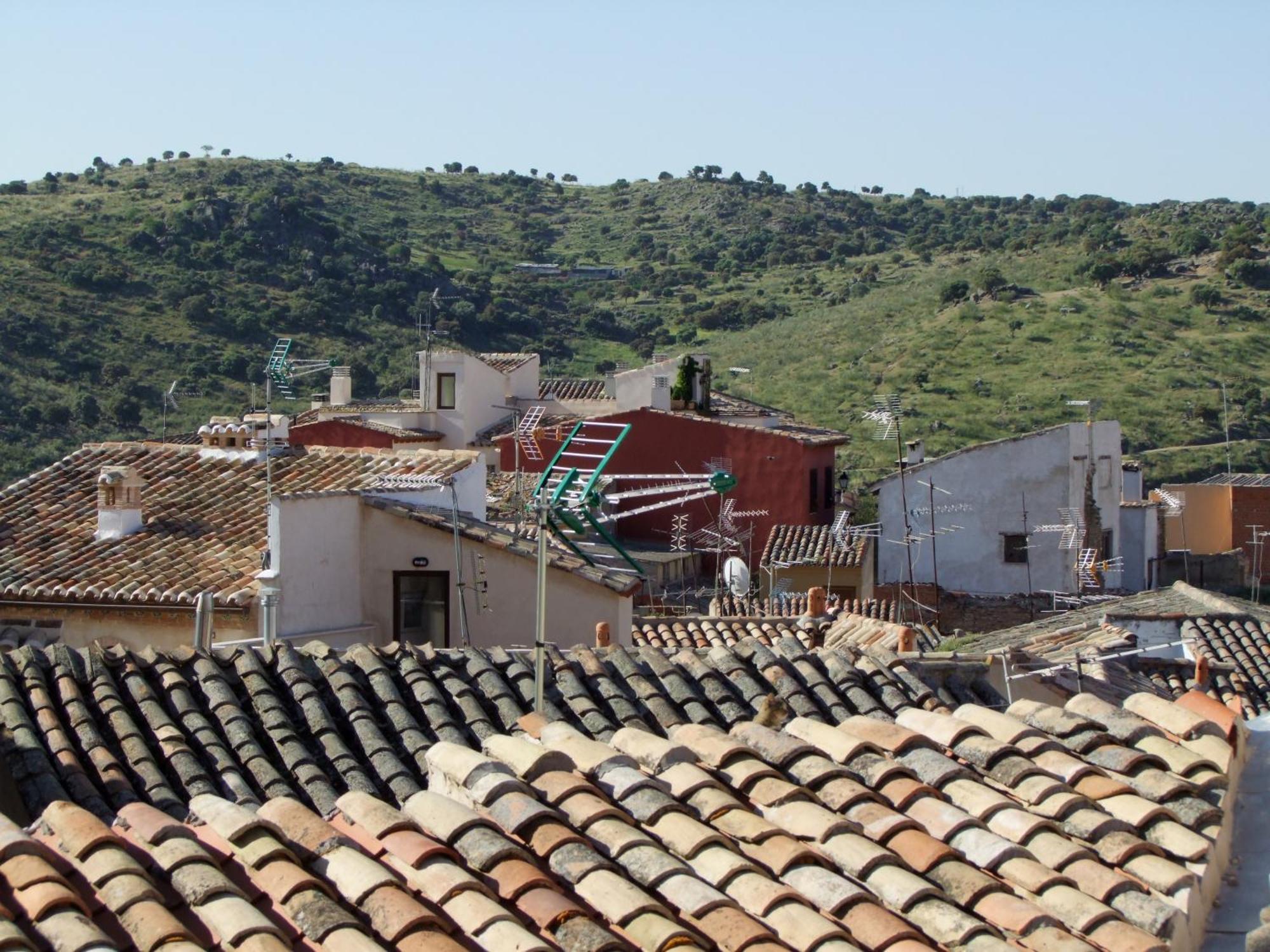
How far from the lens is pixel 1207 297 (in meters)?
57.7

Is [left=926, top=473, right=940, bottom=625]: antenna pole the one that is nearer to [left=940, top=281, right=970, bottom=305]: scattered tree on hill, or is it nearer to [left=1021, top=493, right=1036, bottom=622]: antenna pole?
[left=1021, top=493, right=1036, bottom=622]: antenna pole

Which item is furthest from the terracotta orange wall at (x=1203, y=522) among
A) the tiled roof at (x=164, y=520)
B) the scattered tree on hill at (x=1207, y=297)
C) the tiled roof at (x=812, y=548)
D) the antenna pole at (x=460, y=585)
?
the antenna pole at (x=460, y=585)

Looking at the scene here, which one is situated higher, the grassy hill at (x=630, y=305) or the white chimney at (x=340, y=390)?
the grassy hill at (x=630, y=305)

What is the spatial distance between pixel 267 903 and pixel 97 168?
7968cm

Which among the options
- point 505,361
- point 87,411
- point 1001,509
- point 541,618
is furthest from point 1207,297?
point 541,618

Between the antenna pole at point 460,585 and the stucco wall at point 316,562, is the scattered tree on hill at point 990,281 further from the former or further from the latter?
the stucco wall at point 316,562

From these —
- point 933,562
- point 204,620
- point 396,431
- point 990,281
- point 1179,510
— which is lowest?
point 933,562

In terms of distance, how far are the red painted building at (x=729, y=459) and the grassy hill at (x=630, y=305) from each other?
11.6 m

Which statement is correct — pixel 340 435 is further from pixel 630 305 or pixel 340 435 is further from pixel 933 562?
pixel 630 305

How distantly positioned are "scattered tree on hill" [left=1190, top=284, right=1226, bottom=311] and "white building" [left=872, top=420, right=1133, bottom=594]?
25.3 m

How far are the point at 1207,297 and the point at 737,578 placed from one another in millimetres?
40064

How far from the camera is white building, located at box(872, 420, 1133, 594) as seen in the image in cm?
3375

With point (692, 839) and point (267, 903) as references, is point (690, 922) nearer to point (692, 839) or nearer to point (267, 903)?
point (692, 839)

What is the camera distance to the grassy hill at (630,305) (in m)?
48.4
